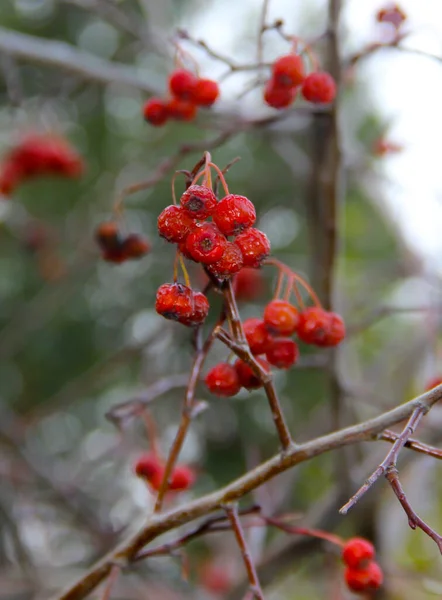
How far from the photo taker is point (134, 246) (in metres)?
1.79

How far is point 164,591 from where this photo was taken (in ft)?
9.45

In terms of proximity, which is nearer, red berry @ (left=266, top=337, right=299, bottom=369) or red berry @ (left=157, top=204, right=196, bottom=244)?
red berry @ (left=157, top=204, right=196, bottom=244)

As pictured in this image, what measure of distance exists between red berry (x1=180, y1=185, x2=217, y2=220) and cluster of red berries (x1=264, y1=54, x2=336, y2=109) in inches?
25.5

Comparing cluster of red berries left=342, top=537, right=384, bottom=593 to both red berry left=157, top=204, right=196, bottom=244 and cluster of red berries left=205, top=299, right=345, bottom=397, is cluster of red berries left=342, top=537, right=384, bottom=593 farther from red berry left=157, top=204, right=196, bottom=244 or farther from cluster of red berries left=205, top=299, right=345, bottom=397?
red berry left=157, top=204, right=196, bottom=244

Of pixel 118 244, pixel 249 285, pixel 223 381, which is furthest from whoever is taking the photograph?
pixel 249 285

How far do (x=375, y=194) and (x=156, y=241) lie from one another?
1773 mm

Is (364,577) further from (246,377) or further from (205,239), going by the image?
(205,239)

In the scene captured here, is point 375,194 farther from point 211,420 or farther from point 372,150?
point 211,420

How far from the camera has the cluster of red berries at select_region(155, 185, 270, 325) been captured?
3.16ft

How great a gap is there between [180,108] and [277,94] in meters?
0.31

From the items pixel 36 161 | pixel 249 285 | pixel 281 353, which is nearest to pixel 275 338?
pixel 281 353

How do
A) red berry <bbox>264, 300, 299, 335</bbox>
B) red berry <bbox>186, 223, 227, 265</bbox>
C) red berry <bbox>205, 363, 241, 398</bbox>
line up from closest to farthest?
red berry <bbox>186, 223, 227, 265</bbox> → red berry <bbox>205, 363, 241, 398</bbox> → red berry <bbox>264, 300, 299, 335</bbox>

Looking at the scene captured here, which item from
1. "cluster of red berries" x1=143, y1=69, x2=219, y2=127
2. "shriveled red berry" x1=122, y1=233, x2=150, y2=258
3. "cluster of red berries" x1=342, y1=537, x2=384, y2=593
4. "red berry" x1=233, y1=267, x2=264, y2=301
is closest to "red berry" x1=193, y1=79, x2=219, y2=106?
"cluster of red berries" x1=143, y1=69, x2=219, y2=127

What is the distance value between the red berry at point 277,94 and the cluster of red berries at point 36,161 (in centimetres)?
231
